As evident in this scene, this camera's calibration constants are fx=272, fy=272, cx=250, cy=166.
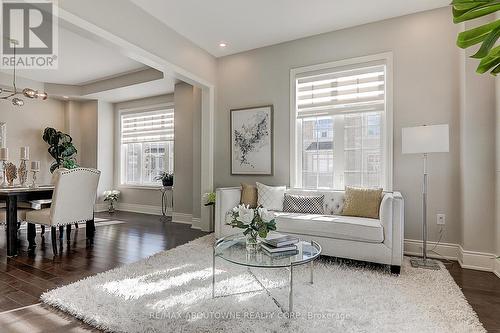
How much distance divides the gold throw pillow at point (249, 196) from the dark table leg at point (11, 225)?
2826 millimetres

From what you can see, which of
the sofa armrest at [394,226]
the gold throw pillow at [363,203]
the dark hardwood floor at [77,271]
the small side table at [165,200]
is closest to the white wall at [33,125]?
the dark hardwood floor at [77,271]

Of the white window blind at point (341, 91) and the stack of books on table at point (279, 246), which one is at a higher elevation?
the white window blind at point (341, 91)

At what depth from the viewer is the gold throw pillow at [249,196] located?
393cm

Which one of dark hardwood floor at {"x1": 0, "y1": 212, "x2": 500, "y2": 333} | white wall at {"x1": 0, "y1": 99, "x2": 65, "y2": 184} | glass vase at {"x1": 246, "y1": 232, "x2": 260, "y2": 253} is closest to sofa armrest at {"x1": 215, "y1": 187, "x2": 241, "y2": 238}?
dark hardwood floor at {"x1": 0, "y1": 212, "x2": 500, "y2": 333}

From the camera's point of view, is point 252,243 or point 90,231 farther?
point 90,231

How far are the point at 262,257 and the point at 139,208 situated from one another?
5.32 m

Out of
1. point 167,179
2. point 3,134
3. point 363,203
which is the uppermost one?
point 3,134

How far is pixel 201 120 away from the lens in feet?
16.6

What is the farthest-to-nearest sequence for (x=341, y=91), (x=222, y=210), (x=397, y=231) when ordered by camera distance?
(x=341, y=91)
(x=222, y=210)
(x=397, y=231)

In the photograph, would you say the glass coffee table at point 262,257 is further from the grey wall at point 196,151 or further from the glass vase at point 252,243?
the grey wall at point 196,151

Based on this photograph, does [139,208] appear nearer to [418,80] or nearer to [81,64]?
[81,64]

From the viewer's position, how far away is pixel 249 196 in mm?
3969

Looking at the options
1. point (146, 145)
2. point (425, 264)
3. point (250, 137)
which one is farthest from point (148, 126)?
point (425, 264)

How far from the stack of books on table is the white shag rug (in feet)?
1.25
